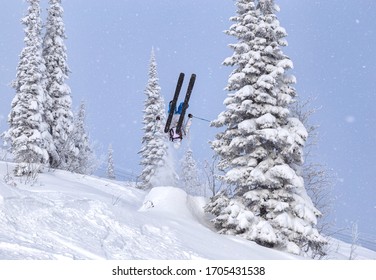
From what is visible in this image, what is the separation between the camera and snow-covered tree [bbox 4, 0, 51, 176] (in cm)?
2312

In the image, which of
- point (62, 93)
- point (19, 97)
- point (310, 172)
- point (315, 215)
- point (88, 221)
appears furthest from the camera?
A: point (62, 93)

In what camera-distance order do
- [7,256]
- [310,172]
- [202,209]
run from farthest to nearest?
1. [310,172]
2. [202,209]
3. [7,256]

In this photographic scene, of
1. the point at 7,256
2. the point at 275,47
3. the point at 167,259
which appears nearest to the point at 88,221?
the point at 167,259

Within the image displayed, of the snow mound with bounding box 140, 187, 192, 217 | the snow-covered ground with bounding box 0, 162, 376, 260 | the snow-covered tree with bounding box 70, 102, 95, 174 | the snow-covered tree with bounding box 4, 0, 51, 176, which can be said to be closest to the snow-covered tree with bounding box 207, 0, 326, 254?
the snow mound with bounding box 140, 187, 192, 217

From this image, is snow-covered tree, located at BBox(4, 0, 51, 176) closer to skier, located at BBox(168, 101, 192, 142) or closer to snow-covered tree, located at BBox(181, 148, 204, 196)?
skier, located at BBox(168, 101, 192, 142)

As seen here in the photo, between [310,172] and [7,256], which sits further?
[310,172]

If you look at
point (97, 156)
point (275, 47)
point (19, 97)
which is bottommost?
point (97, 156)

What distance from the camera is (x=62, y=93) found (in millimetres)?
27922

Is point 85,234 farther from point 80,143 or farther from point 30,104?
point 80,143

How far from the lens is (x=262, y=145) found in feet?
51.0

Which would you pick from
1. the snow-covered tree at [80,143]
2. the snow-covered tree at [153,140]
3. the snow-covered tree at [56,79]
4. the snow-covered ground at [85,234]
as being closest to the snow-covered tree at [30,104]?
the snow-covered tree at [56,79]

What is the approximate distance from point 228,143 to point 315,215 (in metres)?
4.12

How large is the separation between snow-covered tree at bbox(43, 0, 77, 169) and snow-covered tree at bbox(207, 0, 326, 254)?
48.7 feet
